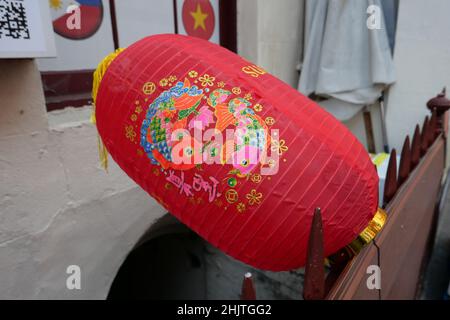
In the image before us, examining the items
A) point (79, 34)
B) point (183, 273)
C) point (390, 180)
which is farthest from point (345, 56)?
point (183, 273)

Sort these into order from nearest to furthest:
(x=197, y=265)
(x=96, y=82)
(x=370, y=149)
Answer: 1. (x=96, y=82)
2. (x=370, y=149)
3. (x=197, y=265)

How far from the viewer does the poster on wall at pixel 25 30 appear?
821 mm

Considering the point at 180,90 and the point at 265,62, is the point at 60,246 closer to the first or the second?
the point at 180,90

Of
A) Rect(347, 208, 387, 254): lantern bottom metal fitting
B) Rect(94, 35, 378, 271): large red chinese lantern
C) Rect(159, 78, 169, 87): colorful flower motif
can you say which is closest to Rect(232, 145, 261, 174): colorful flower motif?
Rect(94, 35, 378, 271): large red chinese lantern

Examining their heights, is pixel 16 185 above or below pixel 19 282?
above

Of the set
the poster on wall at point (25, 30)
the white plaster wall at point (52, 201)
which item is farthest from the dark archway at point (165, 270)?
the poster on wall at point (25, 30)

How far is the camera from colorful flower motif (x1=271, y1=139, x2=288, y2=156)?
0.57 m

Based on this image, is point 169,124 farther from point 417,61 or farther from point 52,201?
point 417,61

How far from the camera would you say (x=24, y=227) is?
45.2 inches

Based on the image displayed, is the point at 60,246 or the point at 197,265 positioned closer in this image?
the point at 60,246

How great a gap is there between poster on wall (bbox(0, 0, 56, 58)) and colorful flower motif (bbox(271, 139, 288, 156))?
76 centimetres

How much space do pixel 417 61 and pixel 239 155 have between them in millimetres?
2020
